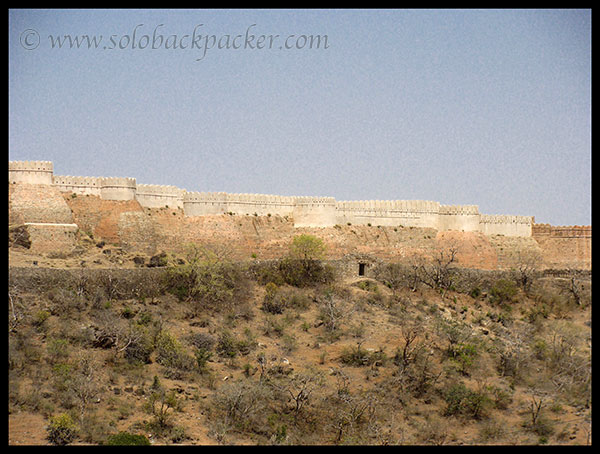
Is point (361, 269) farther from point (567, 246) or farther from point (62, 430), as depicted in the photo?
point (62, 430)

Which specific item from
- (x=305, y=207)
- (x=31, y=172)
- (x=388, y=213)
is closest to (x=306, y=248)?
(x=305, y=207)

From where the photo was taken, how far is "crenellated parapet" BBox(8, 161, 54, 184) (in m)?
28.0

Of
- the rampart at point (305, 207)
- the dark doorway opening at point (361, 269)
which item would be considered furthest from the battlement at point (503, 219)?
the dark doorway opening at point (361, 269)

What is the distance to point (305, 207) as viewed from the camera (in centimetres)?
3412

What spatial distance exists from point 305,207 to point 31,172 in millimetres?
12206

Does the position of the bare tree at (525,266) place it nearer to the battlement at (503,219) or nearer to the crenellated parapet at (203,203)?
the battlement at (503,219)

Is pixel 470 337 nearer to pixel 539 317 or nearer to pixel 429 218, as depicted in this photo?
pixel 539 317

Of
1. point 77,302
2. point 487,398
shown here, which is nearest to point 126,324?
point 77,302

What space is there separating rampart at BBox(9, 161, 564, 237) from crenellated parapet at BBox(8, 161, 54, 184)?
37 millimetres

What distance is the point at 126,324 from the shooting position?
23.6 m

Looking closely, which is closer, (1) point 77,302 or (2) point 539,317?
(1) point 77,302

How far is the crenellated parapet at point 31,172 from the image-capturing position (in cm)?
2805

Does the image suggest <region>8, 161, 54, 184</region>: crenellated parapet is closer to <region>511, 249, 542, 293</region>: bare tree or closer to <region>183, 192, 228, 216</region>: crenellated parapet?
<region>183, 192, 228, 216</region>: crenellated parapet
